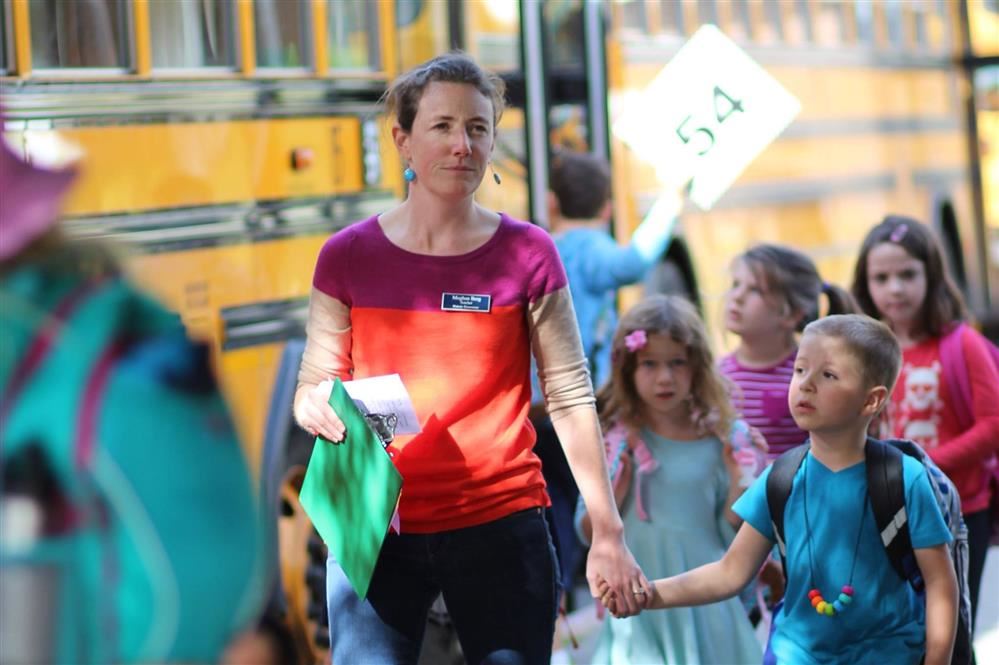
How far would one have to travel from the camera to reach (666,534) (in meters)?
4.52

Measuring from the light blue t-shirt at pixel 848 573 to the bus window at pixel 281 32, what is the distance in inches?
93.7

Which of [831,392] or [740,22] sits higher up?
[740,22]

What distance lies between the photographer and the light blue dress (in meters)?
4.47

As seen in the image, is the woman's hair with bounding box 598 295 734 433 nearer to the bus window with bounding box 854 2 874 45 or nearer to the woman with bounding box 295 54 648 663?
the woman with bounding box 295 54 648 663

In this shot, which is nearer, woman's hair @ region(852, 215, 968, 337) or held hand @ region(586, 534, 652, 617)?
held hand @ region(586, 534, 652, 617)

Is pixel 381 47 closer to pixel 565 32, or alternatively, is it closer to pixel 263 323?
pixel 263 323

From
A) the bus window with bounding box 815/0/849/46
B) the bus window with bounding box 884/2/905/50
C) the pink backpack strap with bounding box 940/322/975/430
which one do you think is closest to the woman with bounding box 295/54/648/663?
the pink backpack strap with bounding box 940/322/975/430

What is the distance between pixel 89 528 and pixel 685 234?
268 inches

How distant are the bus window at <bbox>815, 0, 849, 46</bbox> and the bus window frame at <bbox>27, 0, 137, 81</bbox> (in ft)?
19.0

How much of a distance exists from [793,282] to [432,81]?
1.97 m

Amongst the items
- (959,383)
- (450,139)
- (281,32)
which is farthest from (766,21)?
(450,139)

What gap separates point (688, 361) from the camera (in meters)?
4.61

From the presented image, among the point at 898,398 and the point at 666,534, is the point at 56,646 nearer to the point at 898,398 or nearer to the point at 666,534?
the point at 666,534

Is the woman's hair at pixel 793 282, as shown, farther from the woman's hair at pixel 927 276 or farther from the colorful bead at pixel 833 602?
the colorful bead at pixel 833 602
